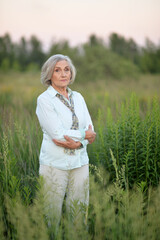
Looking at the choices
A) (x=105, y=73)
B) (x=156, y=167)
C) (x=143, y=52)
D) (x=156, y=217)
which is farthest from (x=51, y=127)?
(x=143, y=52)

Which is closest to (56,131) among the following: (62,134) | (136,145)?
(62,134)

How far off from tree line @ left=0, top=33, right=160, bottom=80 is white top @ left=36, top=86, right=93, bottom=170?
560 cm

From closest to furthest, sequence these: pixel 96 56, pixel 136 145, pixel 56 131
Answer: pixel 56 131, pixel 136 145, pixel 96 56

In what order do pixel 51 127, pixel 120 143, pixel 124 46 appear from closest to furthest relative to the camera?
pixel 51 127
pixel 120 143
pixel 124 46

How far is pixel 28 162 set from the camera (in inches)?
151

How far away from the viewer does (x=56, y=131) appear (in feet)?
8.18

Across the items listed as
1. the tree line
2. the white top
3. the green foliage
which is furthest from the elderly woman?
the tree line

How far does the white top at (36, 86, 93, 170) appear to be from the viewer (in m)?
2.52

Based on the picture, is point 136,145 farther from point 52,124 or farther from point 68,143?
point 52,124

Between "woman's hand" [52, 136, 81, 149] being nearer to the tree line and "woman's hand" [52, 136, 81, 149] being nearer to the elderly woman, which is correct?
the elderly woman

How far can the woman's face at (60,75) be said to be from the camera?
8.93 ft

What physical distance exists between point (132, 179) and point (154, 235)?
4.32 feet

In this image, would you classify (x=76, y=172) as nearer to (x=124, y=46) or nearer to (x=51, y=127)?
(x=51, y=127)

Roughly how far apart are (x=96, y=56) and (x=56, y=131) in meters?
23.2
